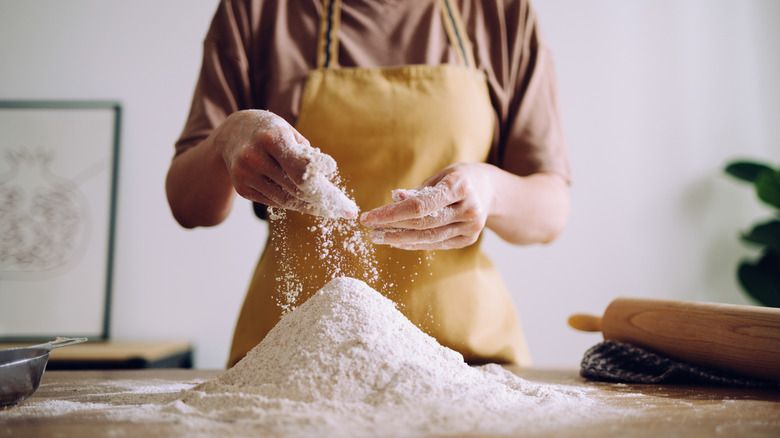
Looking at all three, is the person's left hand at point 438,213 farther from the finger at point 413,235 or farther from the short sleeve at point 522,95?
the short sleeve at point 522,95

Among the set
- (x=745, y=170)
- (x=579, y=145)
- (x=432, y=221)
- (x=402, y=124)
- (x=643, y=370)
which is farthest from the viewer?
(x=579, y=145)

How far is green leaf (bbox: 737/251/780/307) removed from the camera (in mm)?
1690

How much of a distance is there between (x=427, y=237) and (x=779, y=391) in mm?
508

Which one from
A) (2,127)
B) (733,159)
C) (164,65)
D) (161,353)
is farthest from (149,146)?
(733,159)

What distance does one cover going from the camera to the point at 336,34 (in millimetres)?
929

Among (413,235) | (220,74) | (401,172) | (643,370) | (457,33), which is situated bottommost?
(643,370)

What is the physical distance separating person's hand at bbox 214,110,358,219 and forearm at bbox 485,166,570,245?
0.28m

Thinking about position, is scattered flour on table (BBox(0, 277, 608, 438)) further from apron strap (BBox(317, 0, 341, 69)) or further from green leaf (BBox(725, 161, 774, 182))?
green leaf (BBox(725, 161, 774, 182))

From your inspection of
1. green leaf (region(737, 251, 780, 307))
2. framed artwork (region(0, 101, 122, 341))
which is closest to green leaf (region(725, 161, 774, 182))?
green leaf (region(737, 251, 780, 307))

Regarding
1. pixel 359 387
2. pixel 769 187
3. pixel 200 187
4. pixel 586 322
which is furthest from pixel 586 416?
pixel 769 187

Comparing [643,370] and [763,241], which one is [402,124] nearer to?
[643,370]

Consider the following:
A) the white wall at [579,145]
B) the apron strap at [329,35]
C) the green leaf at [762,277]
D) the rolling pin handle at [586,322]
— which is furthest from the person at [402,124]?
the green leaf at [762,277]

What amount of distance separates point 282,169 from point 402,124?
34cm

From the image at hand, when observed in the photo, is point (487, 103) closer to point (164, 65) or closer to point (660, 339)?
point (660, 339)
